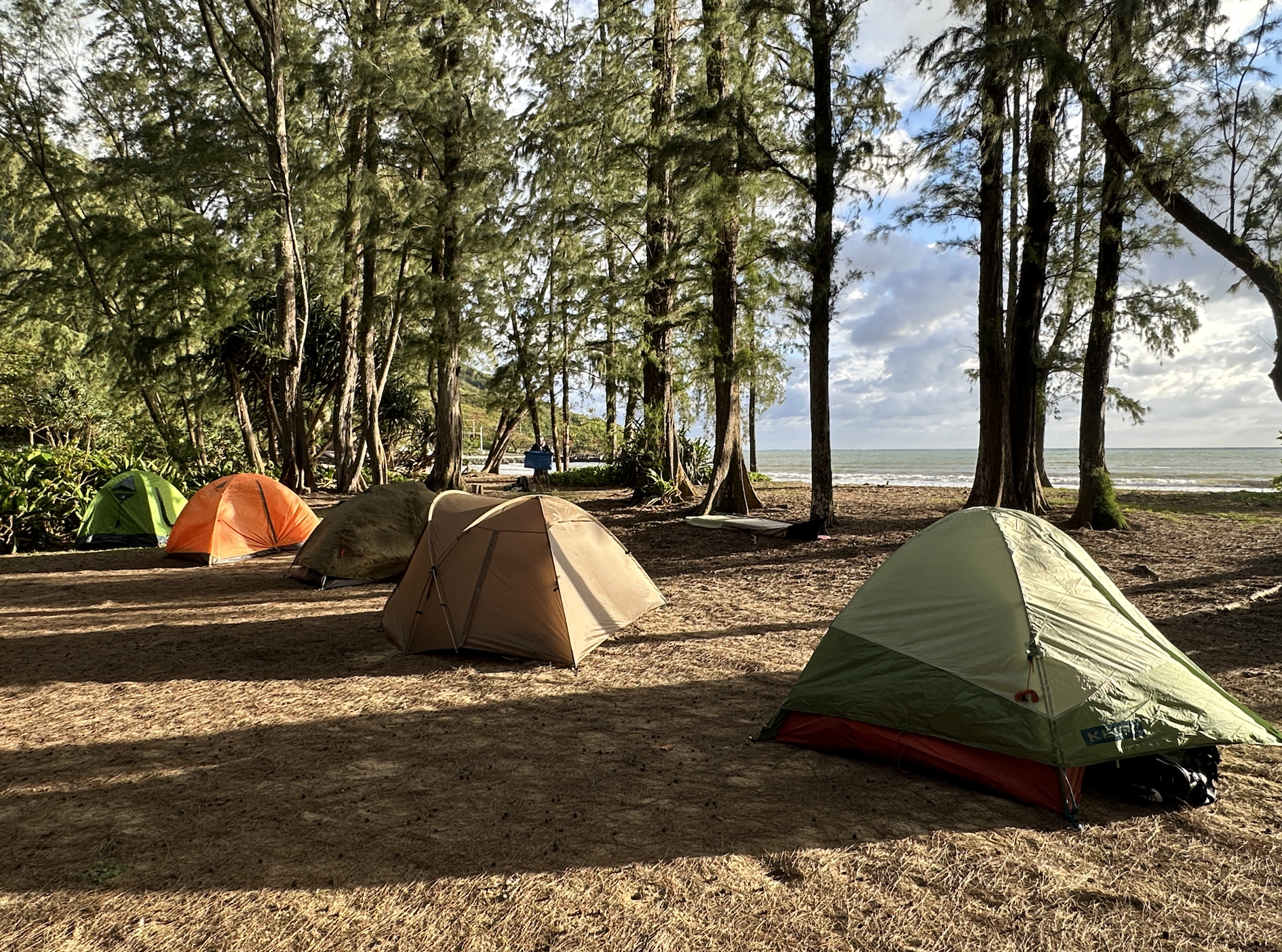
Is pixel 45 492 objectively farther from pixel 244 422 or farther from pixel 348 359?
pixel 348 359

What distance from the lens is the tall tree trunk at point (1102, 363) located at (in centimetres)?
1229

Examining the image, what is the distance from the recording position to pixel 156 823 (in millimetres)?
3682

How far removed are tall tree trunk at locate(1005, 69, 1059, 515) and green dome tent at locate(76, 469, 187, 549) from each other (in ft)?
52.1

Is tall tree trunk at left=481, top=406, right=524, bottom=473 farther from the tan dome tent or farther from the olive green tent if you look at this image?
the tan dome tent

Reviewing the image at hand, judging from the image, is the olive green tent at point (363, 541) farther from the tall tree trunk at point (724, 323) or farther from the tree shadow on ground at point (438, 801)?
the tall tree trunk at point (724, 323)

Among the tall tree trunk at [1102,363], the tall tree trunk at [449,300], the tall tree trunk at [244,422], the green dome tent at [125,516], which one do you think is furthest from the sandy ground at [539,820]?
the tall tree trunk at [244,422]

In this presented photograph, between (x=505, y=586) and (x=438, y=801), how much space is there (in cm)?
285

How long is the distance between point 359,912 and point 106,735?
3190mm

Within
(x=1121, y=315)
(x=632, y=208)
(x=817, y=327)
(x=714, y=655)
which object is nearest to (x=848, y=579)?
(x=714, y=655)

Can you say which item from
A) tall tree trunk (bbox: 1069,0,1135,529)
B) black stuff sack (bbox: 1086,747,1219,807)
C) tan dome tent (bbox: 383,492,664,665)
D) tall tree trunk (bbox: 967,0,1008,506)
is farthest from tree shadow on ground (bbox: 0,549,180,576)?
tall tree trunk (bbox: 1069,0,1135,529)

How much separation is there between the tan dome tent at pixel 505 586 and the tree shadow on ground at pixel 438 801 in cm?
146

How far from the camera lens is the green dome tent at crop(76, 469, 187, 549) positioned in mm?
12836

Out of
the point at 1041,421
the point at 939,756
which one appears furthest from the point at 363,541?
the point at 1041,421

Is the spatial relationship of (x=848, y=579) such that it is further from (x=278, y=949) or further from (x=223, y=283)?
(x=223, y=283)
